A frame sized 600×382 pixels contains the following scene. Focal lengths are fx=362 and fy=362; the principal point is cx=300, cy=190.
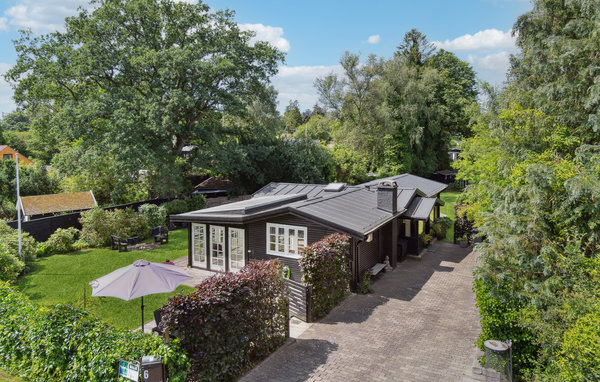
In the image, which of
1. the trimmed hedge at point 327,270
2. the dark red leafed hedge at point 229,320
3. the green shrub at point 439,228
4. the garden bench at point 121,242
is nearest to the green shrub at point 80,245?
the garden bench at point 121,242

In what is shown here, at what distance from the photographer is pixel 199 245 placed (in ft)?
51.3

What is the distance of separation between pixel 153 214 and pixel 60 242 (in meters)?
5.15

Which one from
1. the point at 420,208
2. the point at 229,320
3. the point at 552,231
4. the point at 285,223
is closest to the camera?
the point at 229,320

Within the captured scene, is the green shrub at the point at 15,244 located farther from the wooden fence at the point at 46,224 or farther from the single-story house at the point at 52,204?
the single-story house at the point at 52,204

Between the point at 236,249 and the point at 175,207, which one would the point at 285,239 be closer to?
the point at 236,249

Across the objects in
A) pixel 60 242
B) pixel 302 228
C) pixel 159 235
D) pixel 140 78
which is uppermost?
pixel 140 78

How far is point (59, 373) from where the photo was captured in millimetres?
6574

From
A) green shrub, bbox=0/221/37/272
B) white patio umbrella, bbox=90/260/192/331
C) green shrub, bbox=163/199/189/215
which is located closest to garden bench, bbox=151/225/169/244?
green shrub, bbox=163/199/189/215

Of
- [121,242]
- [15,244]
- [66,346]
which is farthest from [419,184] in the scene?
[15,244]

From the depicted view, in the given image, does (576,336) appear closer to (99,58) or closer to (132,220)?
(132,220)

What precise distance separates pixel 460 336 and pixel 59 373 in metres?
9.07

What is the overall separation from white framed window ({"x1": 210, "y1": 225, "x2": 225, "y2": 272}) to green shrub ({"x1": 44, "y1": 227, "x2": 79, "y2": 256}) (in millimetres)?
7937

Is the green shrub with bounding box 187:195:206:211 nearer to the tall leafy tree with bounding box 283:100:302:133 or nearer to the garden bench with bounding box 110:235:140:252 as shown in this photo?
the garden bench with bounding box 110:235:140:252

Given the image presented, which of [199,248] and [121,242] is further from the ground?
[199,248]
